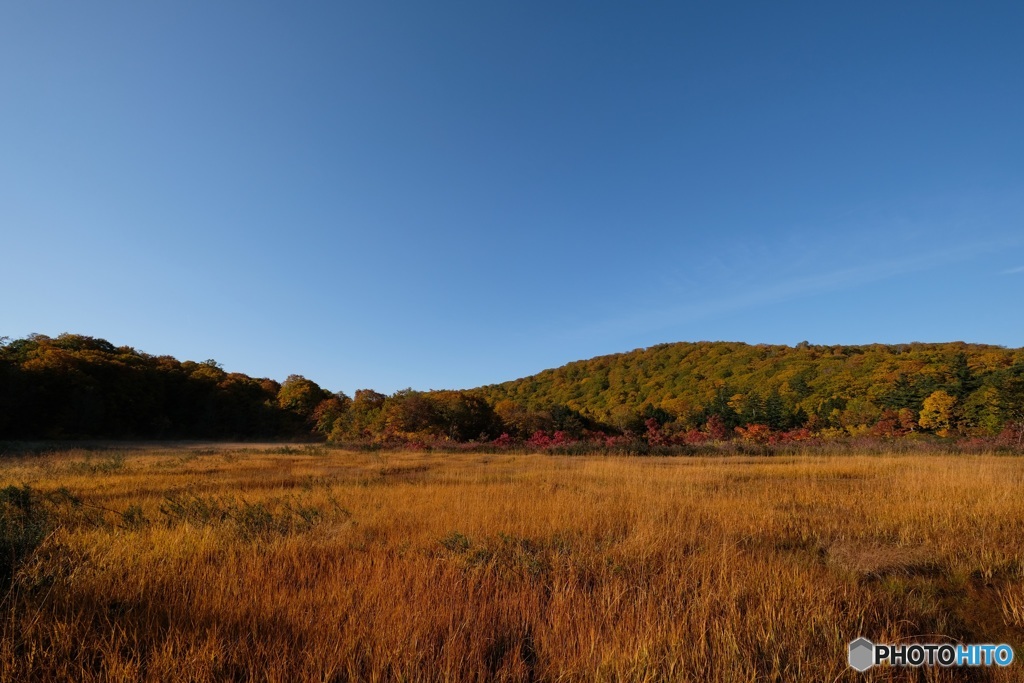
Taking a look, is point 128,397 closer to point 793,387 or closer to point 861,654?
point 861,654

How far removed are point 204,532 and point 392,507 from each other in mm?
2841

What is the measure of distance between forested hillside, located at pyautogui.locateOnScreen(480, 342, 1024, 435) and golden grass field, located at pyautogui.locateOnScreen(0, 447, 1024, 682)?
130 feet

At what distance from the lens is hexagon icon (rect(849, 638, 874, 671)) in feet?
8.41

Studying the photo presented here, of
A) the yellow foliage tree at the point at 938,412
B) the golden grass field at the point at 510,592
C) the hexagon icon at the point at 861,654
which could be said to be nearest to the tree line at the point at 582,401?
the yellow foliage tree at the point at 938,412

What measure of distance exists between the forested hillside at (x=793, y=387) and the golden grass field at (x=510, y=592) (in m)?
39.5

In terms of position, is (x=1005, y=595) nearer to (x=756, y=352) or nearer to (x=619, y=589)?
(x=619, y=589)

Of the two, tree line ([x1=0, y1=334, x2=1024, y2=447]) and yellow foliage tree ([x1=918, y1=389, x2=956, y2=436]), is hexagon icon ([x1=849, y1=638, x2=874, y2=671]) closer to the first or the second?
tree line ([x1=0, y1=334, x2=1024, y2=447])

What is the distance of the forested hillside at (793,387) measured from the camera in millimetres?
35750

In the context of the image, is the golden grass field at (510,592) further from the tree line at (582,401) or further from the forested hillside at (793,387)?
the forested hillside at (793,387)

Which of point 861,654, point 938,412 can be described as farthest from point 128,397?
point 938,412

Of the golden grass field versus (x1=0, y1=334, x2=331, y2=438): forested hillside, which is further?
(x1=0, y1=334, x2=331, y2=438): forested hillside

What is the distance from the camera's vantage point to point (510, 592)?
347 cm

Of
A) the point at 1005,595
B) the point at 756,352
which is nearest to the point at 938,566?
the point at 1005,595

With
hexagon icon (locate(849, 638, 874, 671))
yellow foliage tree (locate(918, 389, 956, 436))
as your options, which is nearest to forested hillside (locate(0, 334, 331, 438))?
hexagon icon (locate(849, 638, 874, 671))
